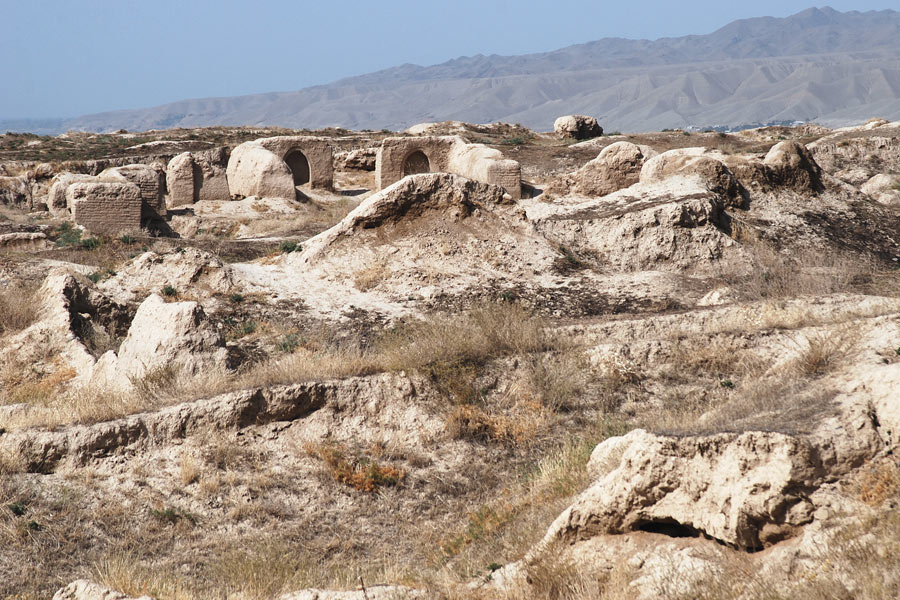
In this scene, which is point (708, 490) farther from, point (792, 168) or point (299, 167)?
point (299, 167)

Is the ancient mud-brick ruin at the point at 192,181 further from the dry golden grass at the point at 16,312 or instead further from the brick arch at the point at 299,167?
the dry golden grass at the point at 16,312

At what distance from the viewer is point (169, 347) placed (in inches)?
328

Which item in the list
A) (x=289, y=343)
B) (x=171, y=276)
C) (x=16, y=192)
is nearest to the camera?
(x=289, y=343)

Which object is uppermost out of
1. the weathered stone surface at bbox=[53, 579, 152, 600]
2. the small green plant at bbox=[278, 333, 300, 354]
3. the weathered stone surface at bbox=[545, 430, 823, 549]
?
the weathered stone surface at bbox=[545, 430, 823, 549]

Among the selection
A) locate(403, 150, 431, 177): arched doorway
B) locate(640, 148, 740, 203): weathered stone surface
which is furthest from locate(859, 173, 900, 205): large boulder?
locate(403, 150, 431, 177): arched doorway

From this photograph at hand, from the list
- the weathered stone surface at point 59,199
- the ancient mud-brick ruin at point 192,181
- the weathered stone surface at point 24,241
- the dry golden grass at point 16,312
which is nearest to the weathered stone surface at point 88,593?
the dry golden grass at point 16,312

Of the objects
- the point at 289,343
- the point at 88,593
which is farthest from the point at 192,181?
the point at 88,593

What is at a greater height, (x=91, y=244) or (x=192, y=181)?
(x=192, y=181)

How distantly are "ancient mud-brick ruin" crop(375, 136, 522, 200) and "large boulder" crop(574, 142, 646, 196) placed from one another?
2.15 meters

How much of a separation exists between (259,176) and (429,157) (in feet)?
14.6

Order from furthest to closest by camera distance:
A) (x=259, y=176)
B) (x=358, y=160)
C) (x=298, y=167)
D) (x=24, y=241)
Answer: (x=358, y=160)
(x=298, y=167)
(x=259, y=176)
(x=24, y=241)

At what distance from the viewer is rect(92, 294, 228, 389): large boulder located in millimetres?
8219

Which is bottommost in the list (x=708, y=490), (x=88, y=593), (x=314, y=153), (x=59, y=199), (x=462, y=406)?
(x=462, y=406)

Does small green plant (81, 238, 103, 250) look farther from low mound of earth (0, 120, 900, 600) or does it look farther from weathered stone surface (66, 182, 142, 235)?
weathered stone surface (66, 182, 142, 235)
